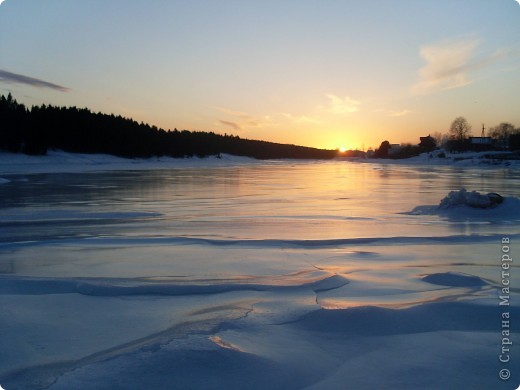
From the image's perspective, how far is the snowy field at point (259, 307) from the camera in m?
2.89

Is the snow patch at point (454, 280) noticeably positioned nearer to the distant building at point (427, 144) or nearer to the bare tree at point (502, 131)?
the distant building at point (427, 144)

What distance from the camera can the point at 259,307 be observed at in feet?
13.3

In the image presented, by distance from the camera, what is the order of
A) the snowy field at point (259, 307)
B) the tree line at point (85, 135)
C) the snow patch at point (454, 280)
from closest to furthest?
the snowy field at point (259, 307)
the snow patch at point (454, 280)
the tree line at point (85, 135)

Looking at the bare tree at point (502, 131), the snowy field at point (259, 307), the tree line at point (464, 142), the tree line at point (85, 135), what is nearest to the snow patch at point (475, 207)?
the snowy field at point (259, 307)

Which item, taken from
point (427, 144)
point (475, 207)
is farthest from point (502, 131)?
point (475, 207)

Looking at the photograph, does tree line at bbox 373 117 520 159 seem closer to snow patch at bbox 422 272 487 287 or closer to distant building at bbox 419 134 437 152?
distant building at bbox 419 134 437 152

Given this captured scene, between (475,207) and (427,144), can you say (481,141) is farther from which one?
(475,207)

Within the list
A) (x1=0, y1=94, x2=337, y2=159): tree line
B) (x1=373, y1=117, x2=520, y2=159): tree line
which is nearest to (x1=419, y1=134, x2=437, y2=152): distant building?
(x1=373, y1=117, x2=520, y2=159): tree line

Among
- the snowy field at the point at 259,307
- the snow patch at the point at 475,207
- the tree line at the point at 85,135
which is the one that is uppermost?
the tree line at the point at 85,135

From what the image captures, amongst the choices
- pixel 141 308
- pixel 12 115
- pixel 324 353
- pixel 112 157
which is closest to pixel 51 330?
pixel 141 308

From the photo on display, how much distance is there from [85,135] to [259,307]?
7351 cm

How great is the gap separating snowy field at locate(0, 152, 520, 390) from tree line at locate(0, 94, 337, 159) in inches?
2095

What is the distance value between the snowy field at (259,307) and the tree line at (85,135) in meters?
53.2

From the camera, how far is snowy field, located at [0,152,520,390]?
114 inches
